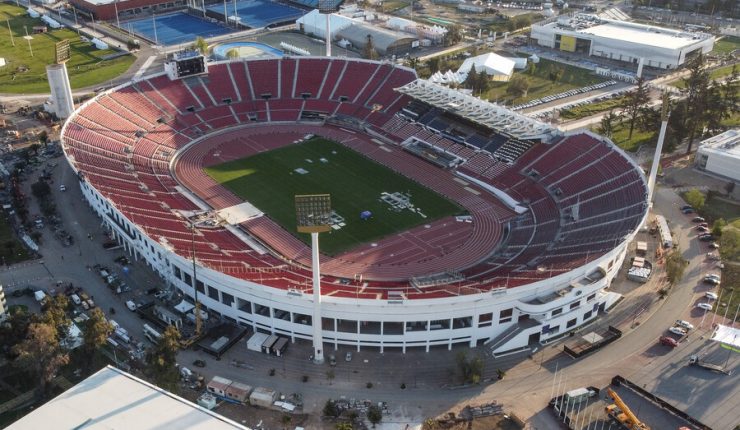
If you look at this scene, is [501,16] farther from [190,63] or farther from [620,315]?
[620,315]

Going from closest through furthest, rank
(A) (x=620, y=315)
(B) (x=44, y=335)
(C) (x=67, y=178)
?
(B) (x=44, y=335) → (A) (x=620, y=315) → (C) (x=67, y=178)

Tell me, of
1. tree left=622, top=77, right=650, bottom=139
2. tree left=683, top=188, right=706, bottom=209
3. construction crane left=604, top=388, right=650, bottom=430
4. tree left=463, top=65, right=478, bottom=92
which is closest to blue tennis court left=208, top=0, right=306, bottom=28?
tree left=463, top=65, right=478, bottom=92

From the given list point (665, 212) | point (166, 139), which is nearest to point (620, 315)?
point (665, 212)

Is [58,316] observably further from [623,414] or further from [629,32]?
[629,32]

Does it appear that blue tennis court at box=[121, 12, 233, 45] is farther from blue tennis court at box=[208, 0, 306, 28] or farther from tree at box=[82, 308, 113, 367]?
tree at box=[82, 308, 113, 367]

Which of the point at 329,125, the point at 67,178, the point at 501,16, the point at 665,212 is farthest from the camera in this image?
the point at 501,16

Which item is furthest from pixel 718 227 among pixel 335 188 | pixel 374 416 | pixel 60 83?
pixel 60 83

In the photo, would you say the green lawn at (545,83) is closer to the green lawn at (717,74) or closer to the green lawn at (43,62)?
the green lawn at (717,74)

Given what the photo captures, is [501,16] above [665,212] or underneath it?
above
